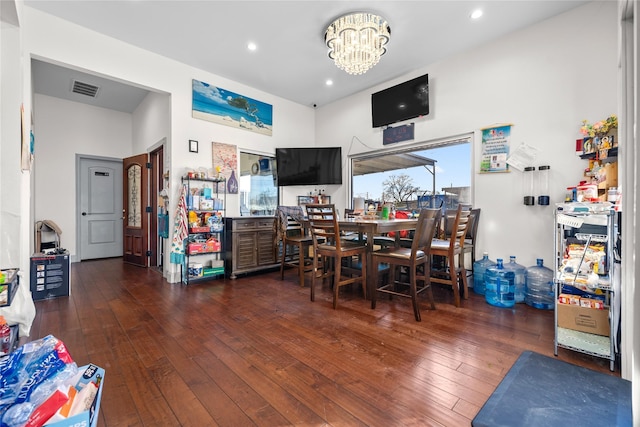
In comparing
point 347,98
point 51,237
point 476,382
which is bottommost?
point 476,382

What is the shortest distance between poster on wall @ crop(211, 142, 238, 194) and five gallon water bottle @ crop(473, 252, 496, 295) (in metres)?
3.70

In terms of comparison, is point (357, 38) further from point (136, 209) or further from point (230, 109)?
point (136, 209)

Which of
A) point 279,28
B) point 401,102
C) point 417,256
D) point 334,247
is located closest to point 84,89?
point 279,28

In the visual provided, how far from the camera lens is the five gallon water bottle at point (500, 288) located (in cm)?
288

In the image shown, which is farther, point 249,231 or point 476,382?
point 249,231

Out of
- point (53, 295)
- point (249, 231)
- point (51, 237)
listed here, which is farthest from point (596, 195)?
point (51, 237)

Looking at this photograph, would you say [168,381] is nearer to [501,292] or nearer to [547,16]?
[501,292]

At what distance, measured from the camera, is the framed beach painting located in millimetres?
4133

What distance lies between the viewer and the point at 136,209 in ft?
17.6

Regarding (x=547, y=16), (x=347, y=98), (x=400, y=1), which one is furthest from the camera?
(x=347, y=98)

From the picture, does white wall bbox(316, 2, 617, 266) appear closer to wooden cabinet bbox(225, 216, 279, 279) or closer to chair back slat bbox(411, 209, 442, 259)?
chair back slat bbox(411, 209, 442, 259)

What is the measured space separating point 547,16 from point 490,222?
7.70 ft

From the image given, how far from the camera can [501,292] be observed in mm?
2895

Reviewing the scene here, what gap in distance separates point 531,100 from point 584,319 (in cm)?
246
